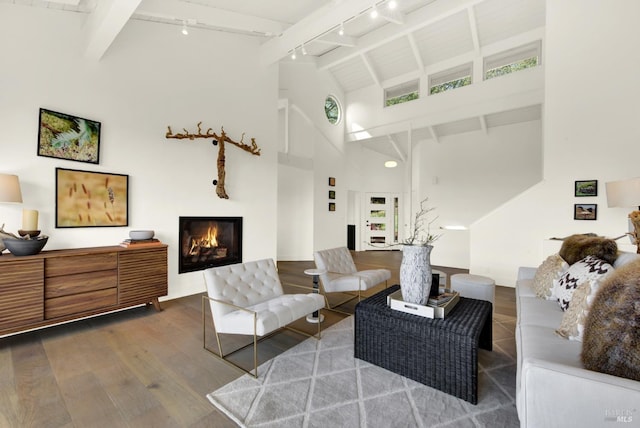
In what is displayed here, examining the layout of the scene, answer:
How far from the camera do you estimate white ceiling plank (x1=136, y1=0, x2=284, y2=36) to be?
3.48 meters

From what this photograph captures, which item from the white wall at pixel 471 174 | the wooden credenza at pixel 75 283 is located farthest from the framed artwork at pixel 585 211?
the wooden credenza at pixel 75 283

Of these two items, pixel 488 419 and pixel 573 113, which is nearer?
pixel 488 419

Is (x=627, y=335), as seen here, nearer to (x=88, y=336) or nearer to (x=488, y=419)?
(x=488, y=419)

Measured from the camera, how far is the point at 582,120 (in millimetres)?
4488

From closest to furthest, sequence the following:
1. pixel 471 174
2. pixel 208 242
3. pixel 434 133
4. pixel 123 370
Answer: pixel 123 370, pixel 208 242, pixel 471 174, pixel 434 133

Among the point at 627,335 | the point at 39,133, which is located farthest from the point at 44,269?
the point at 627,335

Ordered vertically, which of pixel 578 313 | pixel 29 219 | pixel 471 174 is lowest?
pixel 578 313

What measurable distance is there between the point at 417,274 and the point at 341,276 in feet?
4.94

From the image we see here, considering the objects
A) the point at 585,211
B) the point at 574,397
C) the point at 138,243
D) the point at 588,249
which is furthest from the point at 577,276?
the point at 138,243

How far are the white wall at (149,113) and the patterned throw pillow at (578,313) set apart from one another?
4296 millimetres

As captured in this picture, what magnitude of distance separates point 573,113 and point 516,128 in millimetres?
2066

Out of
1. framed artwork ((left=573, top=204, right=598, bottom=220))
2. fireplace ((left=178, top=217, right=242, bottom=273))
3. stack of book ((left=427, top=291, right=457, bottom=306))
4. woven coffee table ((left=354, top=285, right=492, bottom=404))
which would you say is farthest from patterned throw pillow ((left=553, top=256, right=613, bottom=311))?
fireplace ((left=178, top=217, right=242, bottom=273))

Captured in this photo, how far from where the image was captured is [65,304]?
9.26 feet

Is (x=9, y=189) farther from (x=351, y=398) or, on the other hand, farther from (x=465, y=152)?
(x=465, y=152)
